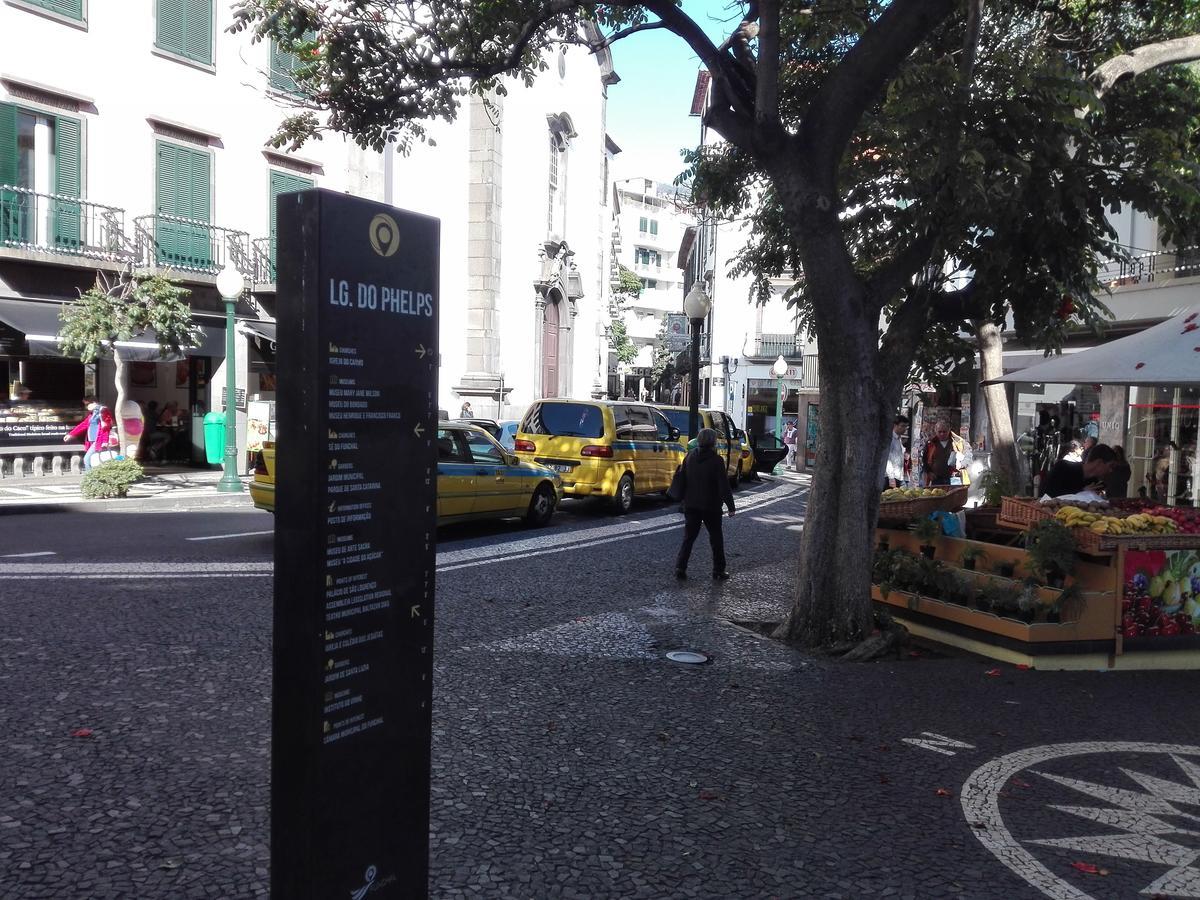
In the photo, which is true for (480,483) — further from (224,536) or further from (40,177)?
(40,177)

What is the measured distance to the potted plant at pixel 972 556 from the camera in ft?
28.1

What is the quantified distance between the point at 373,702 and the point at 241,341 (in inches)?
902

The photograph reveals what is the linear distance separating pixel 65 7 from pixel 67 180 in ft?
10.4

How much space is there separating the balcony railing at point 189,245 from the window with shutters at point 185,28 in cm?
346

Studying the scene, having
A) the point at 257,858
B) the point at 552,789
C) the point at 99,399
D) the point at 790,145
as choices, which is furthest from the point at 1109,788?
the point at 99,399

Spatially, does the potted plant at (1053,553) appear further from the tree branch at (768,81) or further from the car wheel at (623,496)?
the car wheel at (623,496)

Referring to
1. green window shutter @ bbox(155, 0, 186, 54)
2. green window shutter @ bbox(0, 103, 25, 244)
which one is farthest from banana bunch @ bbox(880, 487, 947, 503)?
green window shutter @ bbox(155, 0, 186, 54)

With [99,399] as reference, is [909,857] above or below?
below

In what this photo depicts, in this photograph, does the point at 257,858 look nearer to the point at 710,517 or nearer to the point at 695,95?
the point at 710,517

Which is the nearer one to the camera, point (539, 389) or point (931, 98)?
point (931, 98)

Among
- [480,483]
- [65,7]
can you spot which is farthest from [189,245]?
[480,483]

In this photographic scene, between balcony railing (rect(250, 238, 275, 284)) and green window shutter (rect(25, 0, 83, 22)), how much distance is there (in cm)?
576

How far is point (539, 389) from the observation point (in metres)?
35.1

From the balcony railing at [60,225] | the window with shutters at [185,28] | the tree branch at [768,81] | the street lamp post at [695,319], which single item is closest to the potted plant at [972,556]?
the tree branch at [768,81]
